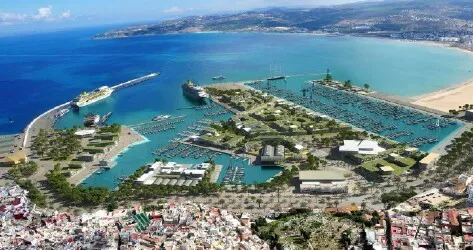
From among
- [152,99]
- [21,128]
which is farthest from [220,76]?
[21,128]

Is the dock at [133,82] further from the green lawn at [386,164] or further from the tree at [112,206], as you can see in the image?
the green lawn at [386,164]

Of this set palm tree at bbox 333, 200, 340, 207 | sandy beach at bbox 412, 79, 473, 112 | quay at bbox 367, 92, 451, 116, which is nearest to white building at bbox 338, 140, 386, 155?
palm tree at bbox 333, 200, 340, 207

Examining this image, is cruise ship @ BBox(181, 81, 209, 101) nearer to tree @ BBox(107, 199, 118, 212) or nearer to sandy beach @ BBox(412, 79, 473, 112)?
sandy beach @ BBox(412, 79, 473, 112)

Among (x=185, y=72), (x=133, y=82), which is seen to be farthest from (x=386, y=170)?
(x=185, y=72)

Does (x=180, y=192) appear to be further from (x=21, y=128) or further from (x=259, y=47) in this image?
(x=259, y=47)

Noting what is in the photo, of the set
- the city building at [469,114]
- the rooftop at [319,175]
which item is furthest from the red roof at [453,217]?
the city building at [469,114]
